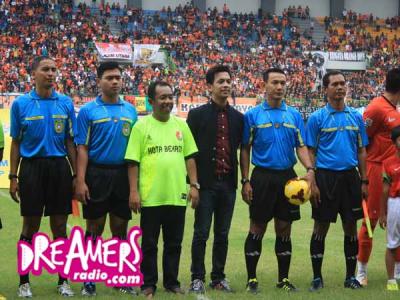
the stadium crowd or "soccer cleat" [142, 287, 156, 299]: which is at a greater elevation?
the stadium crowd

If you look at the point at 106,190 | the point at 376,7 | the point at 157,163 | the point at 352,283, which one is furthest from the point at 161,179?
the point at 376,7

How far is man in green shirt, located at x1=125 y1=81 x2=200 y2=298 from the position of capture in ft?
24.0

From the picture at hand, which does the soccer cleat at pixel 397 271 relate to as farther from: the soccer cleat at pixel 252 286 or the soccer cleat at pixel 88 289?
the soccer cleat at pixel 88 289

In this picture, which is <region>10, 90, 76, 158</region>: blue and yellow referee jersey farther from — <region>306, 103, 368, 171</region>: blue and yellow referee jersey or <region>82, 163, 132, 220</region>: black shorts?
<region>306, 103, 368, 171</region>: blue and yellow referee jersey

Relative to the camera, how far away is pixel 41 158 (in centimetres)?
751

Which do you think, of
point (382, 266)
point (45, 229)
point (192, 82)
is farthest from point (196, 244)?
point (192, 82)

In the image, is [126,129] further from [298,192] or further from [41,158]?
[298,192]

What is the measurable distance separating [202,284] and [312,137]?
77.2 inches

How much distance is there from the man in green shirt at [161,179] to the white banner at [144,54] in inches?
1576

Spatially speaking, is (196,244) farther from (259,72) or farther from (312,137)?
(259,72)

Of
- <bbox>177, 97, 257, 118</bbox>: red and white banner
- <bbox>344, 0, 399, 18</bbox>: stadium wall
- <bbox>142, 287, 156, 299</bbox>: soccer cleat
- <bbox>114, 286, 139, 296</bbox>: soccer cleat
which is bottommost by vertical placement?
<bbox>114, 286, 139, 296</bbox>: soccer cleat

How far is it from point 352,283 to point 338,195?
3.14 feet

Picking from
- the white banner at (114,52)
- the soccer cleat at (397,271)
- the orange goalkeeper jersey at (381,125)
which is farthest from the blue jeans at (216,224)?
Result: the white banner at (114,52)

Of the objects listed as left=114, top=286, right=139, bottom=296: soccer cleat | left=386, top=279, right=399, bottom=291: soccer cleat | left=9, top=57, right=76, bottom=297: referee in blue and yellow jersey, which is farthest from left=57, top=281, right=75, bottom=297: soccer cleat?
left=386, top=279, right=399, bottom=291: soccer cleat
